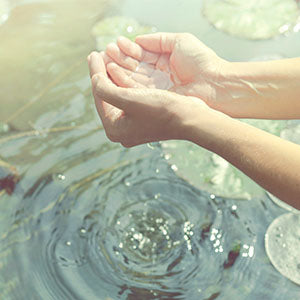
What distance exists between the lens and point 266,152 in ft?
3.58

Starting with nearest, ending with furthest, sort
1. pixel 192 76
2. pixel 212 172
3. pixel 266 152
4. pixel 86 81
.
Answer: pixel 266 152, pixel 192 76, pixel 212 172, pixel 86 81

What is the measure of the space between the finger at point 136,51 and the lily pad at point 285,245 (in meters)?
0.78

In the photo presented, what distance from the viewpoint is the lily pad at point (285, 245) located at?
61.3 inches

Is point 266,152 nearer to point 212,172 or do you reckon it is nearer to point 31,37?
point 212,172

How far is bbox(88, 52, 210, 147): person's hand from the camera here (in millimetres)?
1269

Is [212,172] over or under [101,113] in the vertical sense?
under

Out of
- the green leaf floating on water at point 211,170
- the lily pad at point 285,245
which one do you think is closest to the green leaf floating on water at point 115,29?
the green leaf floating on water at point 211,170

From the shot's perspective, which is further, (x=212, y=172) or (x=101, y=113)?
(x=212, y=172)

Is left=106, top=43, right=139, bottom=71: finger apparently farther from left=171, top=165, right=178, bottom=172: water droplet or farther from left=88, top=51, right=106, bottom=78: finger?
left=171, top=165, right=178, bottom=172: water droplet

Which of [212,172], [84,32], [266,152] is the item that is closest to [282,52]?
[212,172]

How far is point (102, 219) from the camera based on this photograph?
5.79ft

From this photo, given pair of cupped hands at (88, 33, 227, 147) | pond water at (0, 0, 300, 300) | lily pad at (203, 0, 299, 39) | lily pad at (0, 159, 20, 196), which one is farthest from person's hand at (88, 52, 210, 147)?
lily pad at (203, 0, 299, 39)

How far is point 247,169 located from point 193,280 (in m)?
0.61

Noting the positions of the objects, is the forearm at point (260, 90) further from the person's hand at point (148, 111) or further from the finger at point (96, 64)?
the finger at point (96, 64)
